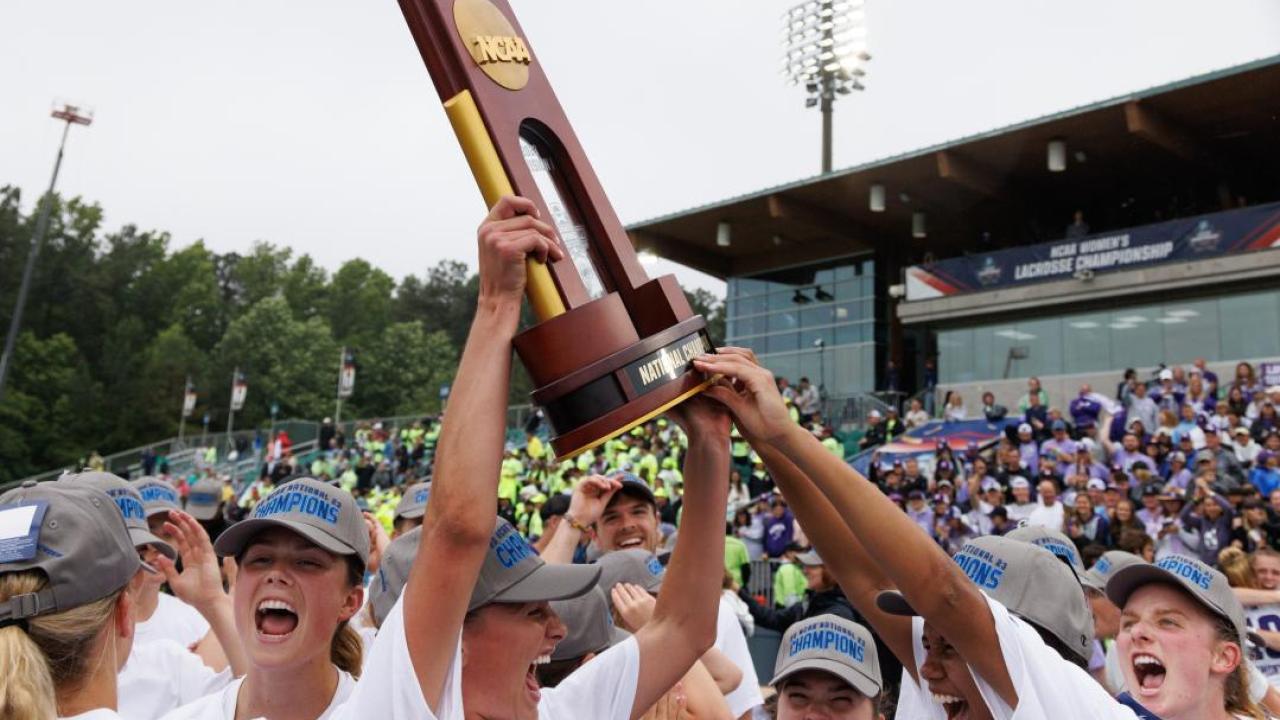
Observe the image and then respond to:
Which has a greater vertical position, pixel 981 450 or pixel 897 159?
pixel 897 159

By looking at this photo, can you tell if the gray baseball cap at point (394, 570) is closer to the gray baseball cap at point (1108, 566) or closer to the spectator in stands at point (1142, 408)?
the gray baseball cap at point (1108, 566)

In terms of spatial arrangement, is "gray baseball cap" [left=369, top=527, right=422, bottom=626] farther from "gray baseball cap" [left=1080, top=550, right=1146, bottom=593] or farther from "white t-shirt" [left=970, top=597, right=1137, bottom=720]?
"gray baseball cap" [left=1080, top=550, right=1146, bottom=593]

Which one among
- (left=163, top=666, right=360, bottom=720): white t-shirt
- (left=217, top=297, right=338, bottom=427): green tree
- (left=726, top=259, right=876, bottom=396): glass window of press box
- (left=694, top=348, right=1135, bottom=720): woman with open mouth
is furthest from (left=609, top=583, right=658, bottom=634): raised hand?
(left=217, top=297, right=338, bottom=427): green tree

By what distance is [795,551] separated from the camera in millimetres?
11023

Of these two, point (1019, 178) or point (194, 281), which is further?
point (194, 281)

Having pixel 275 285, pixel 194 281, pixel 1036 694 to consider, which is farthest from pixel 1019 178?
pixel 275 285

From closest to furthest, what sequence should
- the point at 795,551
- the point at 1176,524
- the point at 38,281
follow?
the point at 1176,524 → the point at 795,551 → the point at 38,281

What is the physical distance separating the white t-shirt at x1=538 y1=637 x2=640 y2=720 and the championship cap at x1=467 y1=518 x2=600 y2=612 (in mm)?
223

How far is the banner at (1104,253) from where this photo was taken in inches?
781

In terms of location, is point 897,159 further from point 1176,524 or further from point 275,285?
point 275,285

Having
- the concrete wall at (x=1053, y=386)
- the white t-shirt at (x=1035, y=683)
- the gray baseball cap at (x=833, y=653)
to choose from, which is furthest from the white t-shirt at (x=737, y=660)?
the concrete wall at (x=1053, y=386)

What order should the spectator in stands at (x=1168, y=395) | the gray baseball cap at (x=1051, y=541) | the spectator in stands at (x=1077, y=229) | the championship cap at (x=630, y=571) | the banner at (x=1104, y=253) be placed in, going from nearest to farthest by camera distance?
1. the gray baseball cap at (x=1051, y=541)
2. the championship cap at (x=630, y=571)
3. the spectator in stands at (x=1168, y=395)
4. the banner at (x=1104, y=253)
5. the spectator in stands at (x=1077, y=229)

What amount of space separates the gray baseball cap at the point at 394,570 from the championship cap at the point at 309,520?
150 mm

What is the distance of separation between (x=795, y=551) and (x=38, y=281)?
60.4 m
